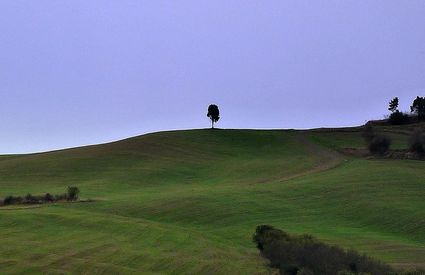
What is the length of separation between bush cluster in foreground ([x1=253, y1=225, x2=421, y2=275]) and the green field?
0.98 metres

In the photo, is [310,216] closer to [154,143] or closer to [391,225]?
[391,225]

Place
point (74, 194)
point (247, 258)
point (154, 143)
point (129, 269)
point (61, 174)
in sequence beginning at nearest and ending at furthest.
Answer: point (129, 269)
point (247, 258)
point (74, 194)
point (61, 174)
point (154, 143)

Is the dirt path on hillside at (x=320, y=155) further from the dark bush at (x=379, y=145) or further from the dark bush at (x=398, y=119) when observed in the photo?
the dark bush at (x=398, y=119)

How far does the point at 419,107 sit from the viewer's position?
6132 inches

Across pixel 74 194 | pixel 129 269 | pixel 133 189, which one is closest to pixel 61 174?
pixel 133 189

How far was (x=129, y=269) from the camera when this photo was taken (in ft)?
96.6

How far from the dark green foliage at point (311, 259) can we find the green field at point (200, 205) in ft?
3.19

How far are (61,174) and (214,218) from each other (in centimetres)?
3826

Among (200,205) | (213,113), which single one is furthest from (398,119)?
(200,205)

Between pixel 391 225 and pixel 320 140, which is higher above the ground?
pixel 320 140

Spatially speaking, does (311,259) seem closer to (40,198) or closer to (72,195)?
(72,195)

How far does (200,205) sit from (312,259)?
29270 mm

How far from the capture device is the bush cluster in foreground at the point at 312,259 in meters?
25.6

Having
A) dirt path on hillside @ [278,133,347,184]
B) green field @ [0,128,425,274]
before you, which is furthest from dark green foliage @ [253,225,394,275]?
dirt path on hillside @ [278,133,347,184]
